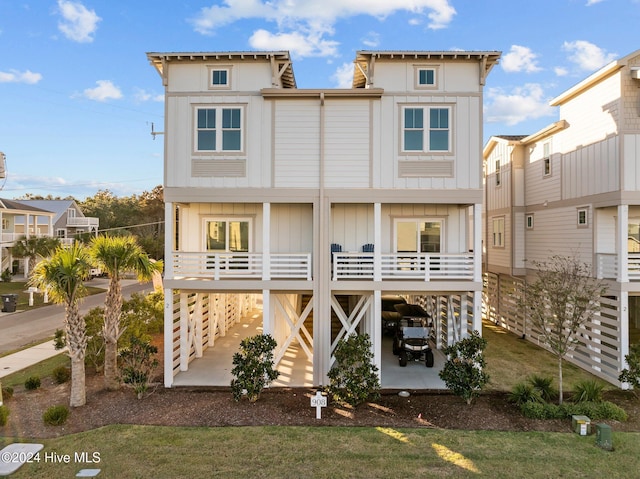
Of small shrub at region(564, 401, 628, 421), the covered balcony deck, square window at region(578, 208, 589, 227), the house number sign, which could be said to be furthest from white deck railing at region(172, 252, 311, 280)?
square window at region(578, 208, 589, 227)

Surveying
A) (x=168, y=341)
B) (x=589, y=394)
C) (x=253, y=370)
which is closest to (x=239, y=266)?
(x=168, y=341)

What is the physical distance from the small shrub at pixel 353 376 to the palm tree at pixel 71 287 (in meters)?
7.03

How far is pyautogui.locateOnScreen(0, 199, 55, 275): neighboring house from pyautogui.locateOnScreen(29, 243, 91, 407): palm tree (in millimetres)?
35165

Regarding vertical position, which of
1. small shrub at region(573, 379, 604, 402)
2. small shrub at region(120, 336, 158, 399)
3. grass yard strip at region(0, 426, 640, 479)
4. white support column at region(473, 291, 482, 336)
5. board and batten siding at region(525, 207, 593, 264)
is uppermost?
board and batten siding at region(525, 207, 593, 264)

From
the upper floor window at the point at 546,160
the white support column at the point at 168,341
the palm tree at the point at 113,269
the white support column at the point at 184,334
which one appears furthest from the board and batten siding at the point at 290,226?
the upper floor window at the point at 546,160

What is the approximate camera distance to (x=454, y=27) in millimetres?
17312

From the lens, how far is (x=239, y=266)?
41.7 feet

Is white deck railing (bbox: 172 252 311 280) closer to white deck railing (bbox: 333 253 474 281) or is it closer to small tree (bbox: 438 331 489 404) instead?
white deck railing (bbox: 333 253 474 281)

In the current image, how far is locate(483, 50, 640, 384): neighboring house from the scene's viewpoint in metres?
12.1

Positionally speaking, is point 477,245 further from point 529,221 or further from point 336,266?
point 529,221

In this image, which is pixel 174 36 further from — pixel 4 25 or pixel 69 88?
pixel 69 88

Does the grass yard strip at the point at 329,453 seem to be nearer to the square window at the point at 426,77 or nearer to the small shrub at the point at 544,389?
the small shrub at the point at 544,389

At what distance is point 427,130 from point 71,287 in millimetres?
11949

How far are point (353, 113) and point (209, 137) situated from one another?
5.05 meters
